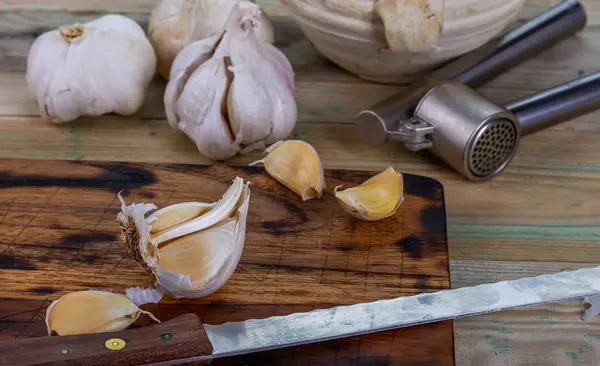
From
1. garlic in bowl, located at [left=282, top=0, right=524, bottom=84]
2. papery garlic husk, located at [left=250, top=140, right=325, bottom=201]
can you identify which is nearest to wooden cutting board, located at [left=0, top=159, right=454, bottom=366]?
papery garlic husk, located at [left=250, top=140, right=325, bottom=201]

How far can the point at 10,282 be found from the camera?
0.84 meters

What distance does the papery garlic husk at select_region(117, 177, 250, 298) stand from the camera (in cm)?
78

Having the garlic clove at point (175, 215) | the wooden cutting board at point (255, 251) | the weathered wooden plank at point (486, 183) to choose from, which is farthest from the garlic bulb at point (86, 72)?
the garlic clove at point (175, 215)

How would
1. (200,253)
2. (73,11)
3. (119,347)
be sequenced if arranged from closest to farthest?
(119,347) < (200,253) < (73,11)

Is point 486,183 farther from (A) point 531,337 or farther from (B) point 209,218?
(B) point 209,218

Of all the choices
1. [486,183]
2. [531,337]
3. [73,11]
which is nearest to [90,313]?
[531,337]

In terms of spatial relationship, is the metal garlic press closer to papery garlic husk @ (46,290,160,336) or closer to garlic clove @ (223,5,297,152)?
garlic clove @ (223,5,297,152)

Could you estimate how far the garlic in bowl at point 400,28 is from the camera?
110 centimetres

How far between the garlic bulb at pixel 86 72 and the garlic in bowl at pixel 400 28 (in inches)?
9.9

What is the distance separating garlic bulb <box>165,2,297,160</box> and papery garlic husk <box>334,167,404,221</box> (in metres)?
0.19

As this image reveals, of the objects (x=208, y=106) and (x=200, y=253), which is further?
(x=208, y=106)

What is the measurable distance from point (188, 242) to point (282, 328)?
137mm

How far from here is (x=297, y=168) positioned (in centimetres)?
98

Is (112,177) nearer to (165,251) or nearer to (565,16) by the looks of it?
(165,251)
